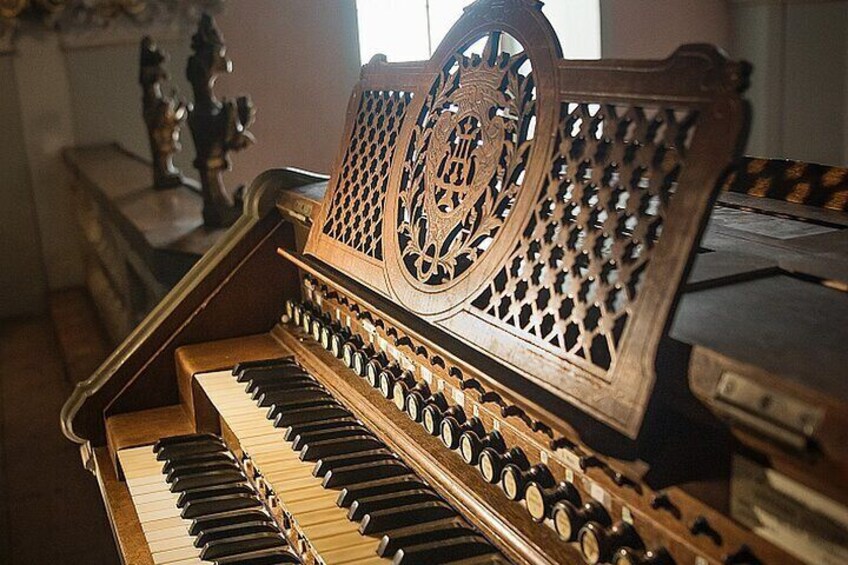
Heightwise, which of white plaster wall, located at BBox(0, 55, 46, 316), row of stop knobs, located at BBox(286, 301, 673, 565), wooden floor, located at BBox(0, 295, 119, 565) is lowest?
wooden floor, located at BBox(0, 295, 119, 565)

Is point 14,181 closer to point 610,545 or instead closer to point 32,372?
point 32,372

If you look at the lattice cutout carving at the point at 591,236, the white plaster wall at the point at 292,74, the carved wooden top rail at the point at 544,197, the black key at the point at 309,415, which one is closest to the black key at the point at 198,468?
the black key at the point at 309,415

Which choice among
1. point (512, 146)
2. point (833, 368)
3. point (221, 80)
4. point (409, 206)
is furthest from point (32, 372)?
point (833, 368)

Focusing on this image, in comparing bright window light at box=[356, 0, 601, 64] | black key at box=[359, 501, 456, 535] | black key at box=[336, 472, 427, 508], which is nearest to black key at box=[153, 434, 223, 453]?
black key at box=[336, 472, 427, 508]

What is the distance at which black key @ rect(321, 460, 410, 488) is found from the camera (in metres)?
1.93

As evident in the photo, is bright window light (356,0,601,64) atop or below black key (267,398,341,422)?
atop

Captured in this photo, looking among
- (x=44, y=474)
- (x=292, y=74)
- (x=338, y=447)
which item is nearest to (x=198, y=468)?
(x=338, y=447)

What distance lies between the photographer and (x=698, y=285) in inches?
58.1

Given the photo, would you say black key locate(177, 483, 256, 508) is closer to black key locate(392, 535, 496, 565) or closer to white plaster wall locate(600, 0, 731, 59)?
black key locate(392, 535, 496, 565)

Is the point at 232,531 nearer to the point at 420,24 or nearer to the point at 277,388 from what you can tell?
the point at 277,388

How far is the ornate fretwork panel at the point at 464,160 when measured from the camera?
1.66m

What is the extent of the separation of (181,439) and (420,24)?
21.3 feet

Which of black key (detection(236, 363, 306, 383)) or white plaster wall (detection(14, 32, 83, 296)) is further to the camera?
white plaster wall (detection(14, 32, 83, 296))

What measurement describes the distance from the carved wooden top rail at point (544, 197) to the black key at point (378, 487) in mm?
328
